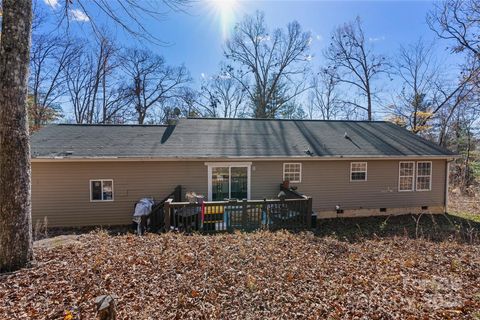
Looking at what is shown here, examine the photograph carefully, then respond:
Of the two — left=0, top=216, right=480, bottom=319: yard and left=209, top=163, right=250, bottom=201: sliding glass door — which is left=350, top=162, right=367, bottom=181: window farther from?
left=0, top=216, right=480, bottom=319: yard

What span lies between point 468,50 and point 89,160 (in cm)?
2247

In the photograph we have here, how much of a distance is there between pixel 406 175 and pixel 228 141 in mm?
8737

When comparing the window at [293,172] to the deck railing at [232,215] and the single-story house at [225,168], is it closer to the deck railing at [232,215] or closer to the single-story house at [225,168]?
the single-story house at [225,168]

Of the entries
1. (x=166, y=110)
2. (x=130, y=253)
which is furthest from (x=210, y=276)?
(x=166, y=110)

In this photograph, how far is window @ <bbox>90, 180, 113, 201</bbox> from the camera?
992cm

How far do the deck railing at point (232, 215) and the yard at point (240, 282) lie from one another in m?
2.26

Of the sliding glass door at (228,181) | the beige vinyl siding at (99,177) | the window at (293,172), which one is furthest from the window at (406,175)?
the beige vinyl siding at (99,177)

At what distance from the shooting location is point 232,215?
828 cm

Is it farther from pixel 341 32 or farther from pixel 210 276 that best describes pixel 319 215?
pixel 341 32

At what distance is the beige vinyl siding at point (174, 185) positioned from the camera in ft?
31.7

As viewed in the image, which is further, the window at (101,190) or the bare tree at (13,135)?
the window at (101,190)

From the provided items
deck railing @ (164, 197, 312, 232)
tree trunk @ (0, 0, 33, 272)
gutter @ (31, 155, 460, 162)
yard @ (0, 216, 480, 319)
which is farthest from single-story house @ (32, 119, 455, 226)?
tree trunk @ (0, 0, 33, 272)

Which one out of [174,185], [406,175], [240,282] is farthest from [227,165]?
[406,175]

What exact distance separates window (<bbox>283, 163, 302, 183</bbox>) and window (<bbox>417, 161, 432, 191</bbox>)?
606 centimetres
